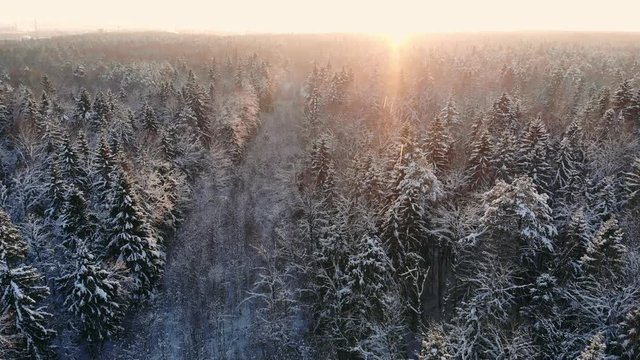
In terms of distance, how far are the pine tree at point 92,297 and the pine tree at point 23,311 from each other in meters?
2.26

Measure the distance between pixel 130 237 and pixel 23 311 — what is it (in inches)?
332

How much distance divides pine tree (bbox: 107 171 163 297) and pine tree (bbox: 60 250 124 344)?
1.95m

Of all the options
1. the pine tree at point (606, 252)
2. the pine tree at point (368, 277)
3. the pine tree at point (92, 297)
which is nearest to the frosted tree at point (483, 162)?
the pine tree at point (606, 252)

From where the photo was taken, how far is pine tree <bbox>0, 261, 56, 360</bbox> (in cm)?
2572

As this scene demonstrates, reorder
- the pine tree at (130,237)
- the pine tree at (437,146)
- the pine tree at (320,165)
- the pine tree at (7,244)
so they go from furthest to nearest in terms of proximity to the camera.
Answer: the pine tree at (320,165) < the pine tree at (437,146) < the pine tree at (130,237) < the pine tree at (7,244)

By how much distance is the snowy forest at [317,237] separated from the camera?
2622 cm

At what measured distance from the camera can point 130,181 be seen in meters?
33.8

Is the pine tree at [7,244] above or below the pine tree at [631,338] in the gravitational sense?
above

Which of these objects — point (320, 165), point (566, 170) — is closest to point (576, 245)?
point (566, 170)

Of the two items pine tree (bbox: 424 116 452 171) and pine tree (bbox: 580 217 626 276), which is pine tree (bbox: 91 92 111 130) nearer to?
pine tree (bbox: 424 116 452 171)

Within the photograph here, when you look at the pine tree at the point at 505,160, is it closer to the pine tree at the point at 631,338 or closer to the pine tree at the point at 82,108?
the pine tree at the point at 631,338

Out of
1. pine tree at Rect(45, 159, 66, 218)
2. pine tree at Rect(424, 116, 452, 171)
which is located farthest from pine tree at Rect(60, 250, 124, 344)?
pine tree at Rect(424, 116, 452, 171)

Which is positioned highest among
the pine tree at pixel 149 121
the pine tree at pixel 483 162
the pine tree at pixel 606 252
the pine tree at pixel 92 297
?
the pine tree at pixel 149 121

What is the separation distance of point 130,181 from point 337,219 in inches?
666
